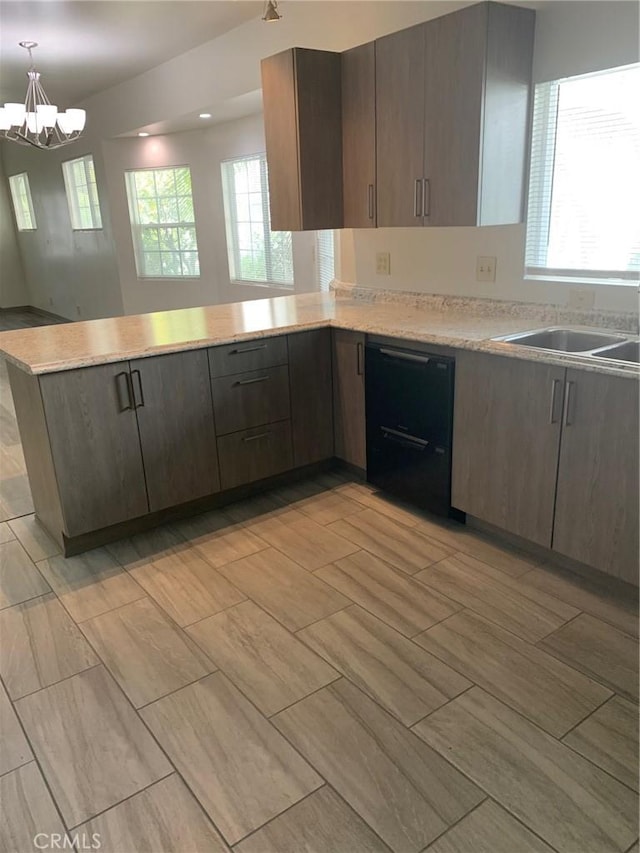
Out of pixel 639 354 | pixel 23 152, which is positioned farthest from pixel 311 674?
pixel 23 152

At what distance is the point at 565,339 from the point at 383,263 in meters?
1.31

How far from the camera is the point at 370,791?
5.12 feet

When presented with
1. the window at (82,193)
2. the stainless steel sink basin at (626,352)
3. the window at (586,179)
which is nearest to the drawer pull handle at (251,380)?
the window at (586,179)

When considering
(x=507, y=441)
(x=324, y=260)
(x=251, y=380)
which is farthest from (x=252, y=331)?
(x=324, y=260)

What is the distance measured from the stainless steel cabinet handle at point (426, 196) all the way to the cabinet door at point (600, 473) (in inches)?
44.2

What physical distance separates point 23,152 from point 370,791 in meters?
10.0

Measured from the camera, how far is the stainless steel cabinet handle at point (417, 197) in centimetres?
286

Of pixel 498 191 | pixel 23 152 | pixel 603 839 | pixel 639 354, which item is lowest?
pixel 603 839

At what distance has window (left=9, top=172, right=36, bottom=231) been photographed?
9516 millimetres

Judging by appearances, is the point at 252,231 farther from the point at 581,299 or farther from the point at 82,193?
the point at 581,299

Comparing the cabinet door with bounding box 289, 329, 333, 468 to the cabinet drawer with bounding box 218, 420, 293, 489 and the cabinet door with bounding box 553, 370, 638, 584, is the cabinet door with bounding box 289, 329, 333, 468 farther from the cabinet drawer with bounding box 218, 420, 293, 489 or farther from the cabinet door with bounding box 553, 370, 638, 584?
the cabinet door with bounding box 553, 370, 638, 584

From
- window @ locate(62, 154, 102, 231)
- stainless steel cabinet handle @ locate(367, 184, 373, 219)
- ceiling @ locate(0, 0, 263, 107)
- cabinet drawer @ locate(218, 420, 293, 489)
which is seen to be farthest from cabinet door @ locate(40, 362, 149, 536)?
window @ locate(62, 154, 102, 231)

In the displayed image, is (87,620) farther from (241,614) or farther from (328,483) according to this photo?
(328,483)

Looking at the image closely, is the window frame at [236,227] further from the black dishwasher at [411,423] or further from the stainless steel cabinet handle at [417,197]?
the black dishwasher at [411,423]
